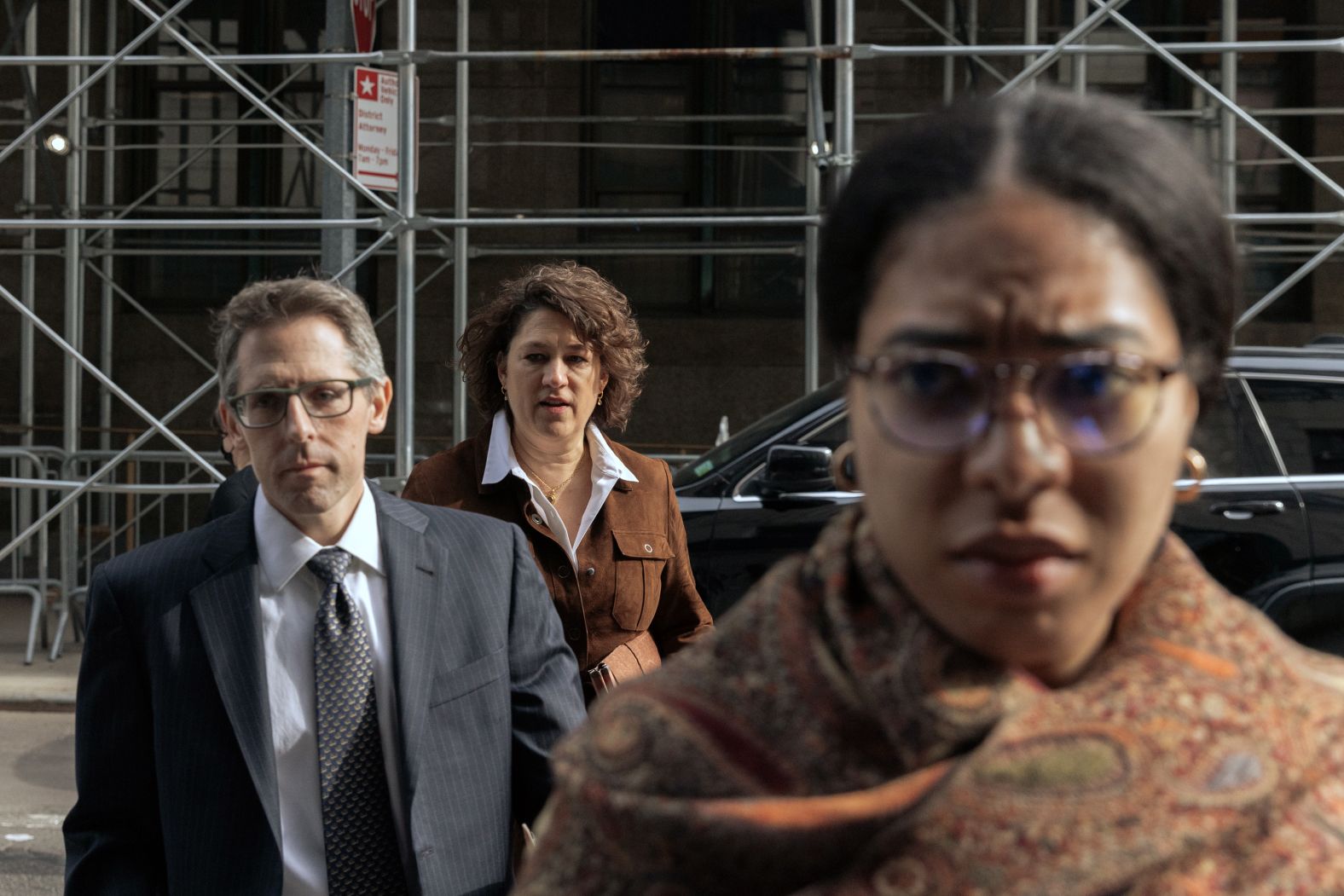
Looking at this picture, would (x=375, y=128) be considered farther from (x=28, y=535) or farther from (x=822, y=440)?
(x=28, y=535)

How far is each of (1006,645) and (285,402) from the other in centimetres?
191

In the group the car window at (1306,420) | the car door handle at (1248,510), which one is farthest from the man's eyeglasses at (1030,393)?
the car window at (1306,420)

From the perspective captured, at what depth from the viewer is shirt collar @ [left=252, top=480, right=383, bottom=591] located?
2586mm

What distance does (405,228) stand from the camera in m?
7.47

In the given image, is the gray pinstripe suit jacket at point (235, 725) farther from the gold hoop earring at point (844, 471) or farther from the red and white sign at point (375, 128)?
the red and white sign at point (375, 128)

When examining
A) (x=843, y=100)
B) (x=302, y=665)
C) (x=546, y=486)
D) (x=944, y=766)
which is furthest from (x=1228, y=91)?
(x=944, y=766)

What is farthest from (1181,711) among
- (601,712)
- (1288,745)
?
(601,712)

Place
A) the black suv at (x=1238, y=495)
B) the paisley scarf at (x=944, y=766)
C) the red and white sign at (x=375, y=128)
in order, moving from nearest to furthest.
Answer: the paisley scarf at (x=944, y=766), the black suv at (x=1238, y=495), the red and white sign at (x=375, y=128)

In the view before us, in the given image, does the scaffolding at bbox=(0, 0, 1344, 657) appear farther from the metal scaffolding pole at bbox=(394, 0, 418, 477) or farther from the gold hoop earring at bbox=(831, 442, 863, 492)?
the gold hoop earring at bbox=(831, 442, 863, 492)

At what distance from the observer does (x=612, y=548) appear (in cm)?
374

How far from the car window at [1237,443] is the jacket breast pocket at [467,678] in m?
4.11

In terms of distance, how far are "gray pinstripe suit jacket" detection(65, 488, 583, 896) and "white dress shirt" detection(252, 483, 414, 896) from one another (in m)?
0.03

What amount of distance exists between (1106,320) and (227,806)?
1.77m

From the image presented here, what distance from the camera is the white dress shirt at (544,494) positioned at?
3.71m
